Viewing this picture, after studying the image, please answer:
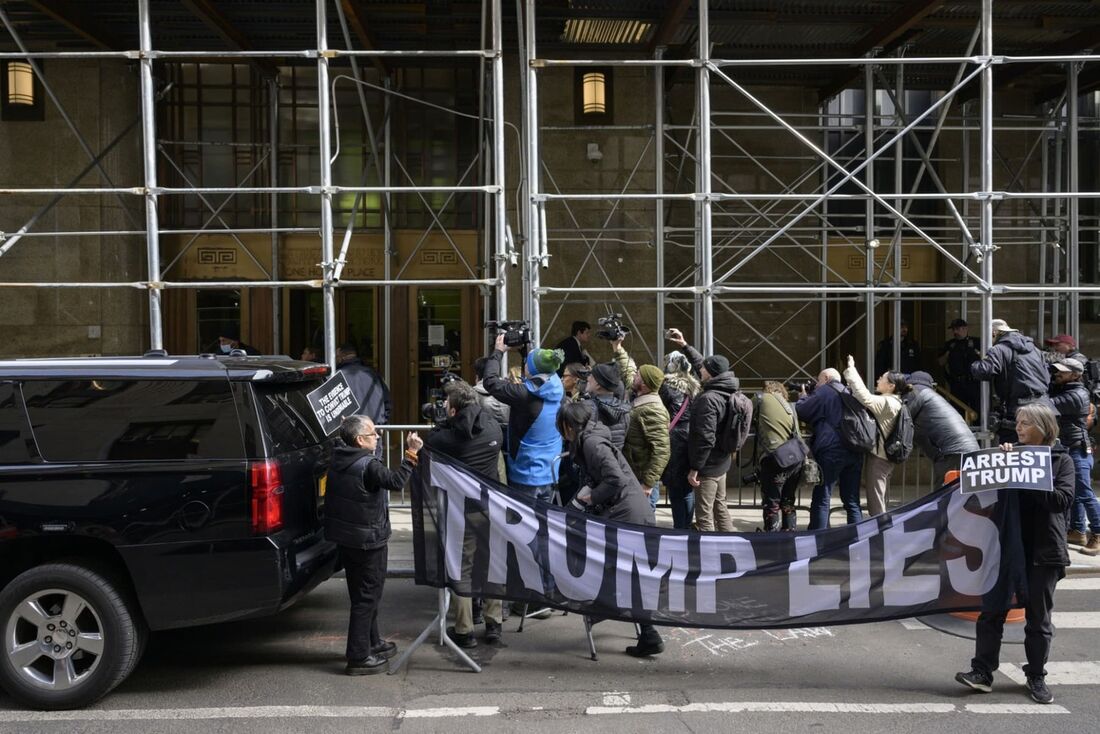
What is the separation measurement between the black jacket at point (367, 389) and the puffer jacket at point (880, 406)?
4.34 meters

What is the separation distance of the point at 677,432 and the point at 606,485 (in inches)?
88.7

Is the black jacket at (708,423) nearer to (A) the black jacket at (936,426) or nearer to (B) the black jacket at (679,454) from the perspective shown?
(B) the black jacket at (679,454)

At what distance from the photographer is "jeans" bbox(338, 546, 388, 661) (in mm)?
5832

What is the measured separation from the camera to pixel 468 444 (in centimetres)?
650

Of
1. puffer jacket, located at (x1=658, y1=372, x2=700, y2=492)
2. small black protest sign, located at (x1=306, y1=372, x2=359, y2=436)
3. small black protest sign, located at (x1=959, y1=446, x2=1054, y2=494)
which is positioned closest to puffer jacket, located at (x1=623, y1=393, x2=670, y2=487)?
puffer jacket, located at (x1=658, y1=372, x2=700, y2=492)

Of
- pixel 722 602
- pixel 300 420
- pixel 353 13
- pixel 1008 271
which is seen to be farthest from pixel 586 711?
pixel 1008 271

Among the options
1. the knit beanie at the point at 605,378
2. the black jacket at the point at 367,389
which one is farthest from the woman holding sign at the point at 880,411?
the black jacket at the point at 367,389

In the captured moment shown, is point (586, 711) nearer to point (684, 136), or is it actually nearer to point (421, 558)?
point (421, 558)

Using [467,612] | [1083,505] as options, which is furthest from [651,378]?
[1083,505]

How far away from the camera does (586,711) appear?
5.32 meters

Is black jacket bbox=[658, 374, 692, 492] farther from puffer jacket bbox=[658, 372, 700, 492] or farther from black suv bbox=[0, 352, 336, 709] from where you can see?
black suv bbox=[0, 352, 336, 709]

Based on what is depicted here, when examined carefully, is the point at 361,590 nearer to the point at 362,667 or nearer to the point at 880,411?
the point at 362,667

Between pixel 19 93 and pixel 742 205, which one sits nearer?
pixel 19 93

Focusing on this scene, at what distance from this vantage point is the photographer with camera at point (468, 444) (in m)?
6.38
